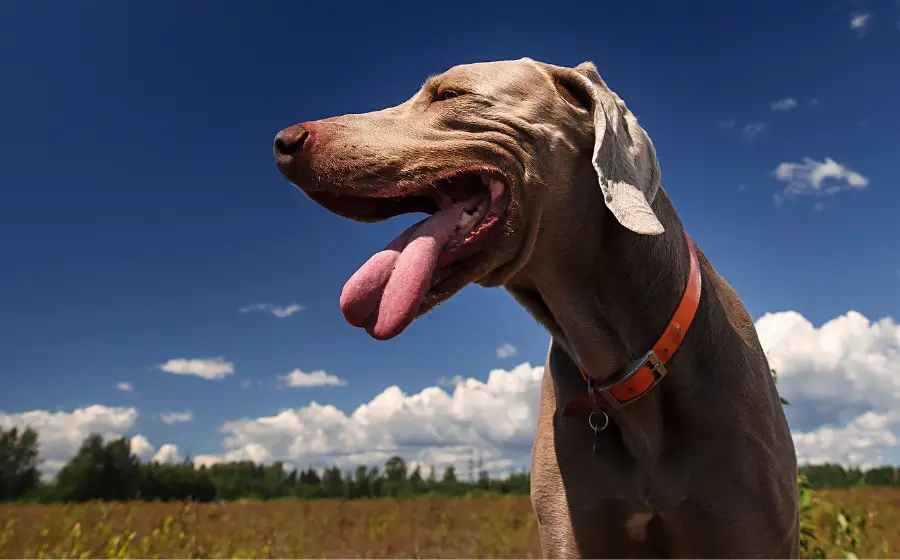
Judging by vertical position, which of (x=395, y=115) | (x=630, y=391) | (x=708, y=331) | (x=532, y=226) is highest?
(x=395, y=115)

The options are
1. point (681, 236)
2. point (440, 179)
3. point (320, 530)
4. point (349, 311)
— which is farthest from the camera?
point (320, 530)

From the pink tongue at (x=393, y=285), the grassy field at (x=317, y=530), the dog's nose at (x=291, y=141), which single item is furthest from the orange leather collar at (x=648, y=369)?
the grassy field at (x=317, y=530)

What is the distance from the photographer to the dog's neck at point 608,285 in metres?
2.75

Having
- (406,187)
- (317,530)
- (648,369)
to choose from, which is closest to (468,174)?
(406,187)

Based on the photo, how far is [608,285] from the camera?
280cm

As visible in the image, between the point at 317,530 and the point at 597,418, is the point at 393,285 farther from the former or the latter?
the point at 317,530

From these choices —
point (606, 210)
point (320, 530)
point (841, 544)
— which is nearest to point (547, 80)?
point (606, 210)

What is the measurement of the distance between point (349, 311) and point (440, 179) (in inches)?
23.5

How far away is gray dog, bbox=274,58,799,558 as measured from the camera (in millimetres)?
2551

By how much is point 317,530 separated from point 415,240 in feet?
21.2

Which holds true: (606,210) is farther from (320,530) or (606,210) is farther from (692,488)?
(320,530)

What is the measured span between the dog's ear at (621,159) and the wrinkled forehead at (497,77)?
17 cm

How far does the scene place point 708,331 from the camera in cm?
294

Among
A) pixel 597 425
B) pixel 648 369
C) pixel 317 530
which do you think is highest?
pixel 648 369
